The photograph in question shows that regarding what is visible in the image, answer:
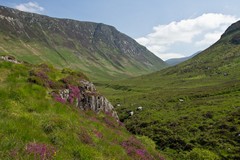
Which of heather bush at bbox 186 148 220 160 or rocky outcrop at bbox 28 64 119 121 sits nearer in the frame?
rocky outcrop at bbox 28 64 119 121

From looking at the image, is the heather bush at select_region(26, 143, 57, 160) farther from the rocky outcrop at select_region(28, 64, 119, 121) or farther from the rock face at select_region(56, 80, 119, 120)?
the rock face at select_region(56, 80, 119, 120)

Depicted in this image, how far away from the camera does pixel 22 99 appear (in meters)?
15.3

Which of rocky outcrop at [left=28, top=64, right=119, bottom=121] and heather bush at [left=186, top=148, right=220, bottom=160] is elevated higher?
rocky outcrop at [left=28, top=64, right=119, bottom=121]

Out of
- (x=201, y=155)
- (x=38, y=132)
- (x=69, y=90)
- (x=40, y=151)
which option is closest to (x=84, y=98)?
(x=69, y=90)

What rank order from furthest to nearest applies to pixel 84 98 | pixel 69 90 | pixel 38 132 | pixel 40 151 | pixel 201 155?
pixel 201 155
pixel 84 98
pixel 69 90
pixel 38 132
pixel 40 151

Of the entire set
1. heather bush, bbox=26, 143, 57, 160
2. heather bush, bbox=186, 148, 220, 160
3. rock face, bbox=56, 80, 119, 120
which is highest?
rock face, bbox=56, 80, 119, 120

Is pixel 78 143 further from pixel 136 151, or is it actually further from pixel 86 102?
pixel 86 102

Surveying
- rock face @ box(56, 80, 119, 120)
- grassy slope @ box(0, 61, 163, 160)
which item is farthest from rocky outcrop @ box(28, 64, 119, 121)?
grassy slope @ box(0, 61, 163, 160)

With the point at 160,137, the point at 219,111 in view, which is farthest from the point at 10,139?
the point at 219,111

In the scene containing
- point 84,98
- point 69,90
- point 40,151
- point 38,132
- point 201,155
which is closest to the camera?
point 40,151

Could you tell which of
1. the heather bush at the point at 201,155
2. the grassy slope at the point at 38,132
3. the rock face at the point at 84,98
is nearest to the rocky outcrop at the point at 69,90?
the rock face at the point at 84,98

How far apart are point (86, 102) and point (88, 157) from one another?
18.0 m

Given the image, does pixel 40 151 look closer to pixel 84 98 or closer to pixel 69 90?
pixel 69 90

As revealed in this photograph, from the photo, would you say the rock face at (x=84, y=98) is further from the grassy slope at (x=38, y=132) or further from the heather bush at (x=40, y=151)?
the heather bush at (x=40, y=151)
